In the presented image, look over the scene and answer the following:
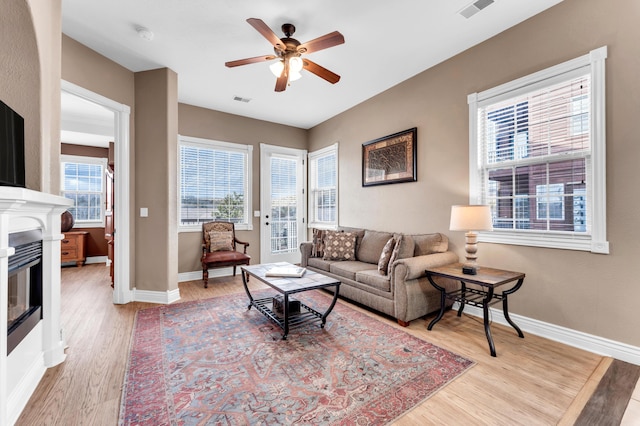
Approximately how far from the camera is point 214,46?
3.12 meters

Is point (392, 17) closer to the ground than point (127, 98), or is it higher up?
higher up

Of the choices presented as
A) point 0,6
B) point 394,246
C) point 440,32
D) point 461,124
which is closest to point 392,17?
point 440,32

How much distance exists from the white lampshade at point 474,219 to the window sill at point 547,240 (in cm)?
43

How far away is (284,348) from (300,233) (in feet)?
12.1

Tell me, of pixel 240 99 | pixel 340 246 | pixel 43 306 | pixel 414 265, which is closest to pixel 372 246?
pixel 340 246

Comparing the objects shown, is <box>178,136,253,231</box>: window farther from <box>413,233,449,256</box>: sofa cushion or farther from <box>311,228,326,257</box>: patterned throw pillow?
<box>413,233,449,256</box>: sofa cushion

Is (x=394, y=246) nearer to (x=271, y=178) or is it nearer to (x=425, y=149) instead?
(x=425, y=149)

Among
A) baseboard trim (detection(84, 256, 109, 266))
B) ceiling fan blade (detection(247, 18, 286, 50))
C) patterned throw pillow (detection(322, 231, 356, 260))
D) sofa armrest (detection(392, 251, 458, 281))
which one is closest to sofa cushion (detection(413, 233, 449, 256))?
sofa armrest (detection(392, 251, 458, 281))

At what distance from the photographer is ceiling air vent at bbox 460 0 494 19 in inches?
96.7

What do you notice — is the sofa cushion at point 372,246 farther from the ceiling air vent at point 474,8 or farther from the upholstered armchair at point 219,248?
the ceiling air vent at point 474,8

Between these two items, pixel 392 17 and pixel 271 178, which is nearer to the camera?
pixel 392 17

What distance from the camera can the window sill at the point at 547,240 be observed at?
2.32m

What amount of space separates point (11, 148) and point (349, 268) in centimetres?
316

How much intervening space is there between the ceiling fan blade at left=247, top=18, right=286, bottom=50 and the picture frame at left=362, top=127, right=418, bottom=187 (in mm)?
2106
